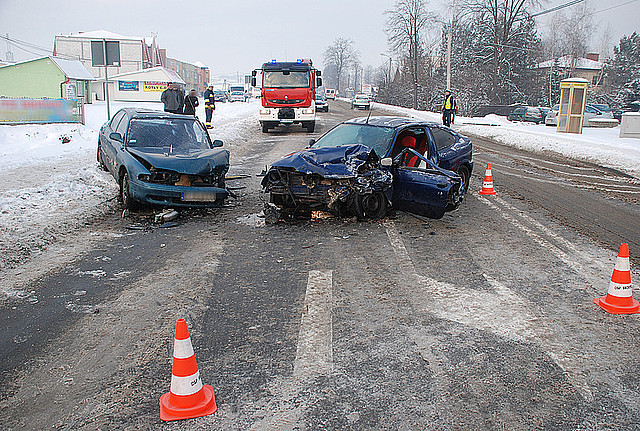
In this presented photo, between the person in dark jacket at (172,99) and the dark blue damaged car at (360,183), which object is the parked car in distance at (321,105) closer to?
the person in dark jacket at (172,99)

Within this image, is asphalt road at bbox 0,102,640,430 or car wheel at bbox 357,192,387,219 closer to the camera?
asphalt road at bbox 0,102,640,430

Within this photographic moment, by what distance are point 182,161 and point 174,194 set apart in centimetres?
58

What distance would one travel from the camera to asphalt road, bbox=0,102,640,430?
3225 mm

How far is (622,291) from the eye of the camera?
4691 mm

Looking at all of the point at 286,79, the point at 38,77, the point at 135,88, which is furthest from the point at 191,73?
the point at 286,79

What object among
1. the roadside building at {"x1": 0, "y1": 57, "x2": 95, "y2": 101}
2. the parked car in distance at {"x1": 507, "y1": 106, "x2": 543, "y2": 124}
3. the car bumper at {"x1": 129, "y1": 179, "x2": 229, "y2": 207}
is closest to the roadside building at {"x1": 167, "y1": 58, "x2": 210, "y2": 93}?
the roadside building at {"x1": 0, "y1": 57, "x2": 95, "y2": 101}

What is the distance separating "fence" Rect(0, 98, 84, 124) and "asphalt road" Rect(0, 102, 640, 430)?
43.2ft

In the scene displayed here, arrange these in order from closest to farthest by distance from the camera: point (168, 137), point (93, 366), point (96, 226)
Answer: point (93, 366) → point (96, 226) → point (168, 137)

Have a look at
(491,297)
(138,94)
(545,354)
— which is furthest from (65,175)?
(138,94)

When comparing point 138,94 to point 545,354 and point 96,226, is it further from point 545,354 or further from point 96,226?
point 545,354

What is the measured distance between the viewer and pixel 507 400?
3.33 meters

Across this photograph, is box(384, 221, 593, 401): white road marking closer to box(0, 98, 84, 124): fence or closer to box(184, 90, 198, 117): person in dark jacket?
box(184, 90, 198, 117): person in dark jacket

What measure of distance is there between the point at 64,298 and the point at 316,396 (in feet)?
9.67

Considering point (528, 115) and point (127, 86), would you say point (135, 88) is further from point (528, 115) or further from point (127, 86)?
point (528, 115)
